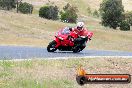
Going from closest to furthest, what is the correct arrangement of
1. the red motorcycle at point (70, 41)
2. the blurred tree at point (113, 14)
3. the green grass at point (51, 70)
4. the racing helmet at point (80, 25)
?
the green grass at point (51, 70)
the racing helmet at point (80, 25)
the red motorcycle at point (70, 41)
the blurred tree at point (113, 14)

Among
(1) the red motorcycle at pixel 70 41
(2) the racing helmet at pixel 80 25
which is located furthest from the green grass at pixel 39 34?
(2) the racing helmet at pixel 80 25

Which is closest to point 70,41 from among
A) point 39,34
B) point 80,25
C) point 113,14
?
point 80,25

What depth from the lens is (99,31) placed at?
72.3m

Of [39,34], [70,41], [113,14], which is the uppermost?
[70,41]

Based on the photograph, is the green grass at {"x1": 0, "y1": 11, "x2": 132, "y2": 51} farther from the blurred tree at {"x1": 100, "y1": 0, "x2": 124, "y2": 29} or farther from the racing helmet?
the racing helmet

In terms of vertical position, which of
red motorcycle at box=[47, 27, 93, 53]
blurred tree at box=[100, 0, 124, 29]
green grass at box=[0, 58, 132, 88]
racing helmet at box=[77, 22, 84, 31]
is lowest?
blurred tree at box=[100, 0, 124, 29]

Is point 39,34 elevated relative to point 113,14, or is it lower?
elevated

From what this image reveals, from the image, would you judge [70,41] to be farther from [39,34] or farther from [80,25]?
[39,34]

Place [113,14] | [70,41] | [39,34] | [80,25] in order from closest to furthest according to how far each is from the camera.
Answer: [80,25] < [70,41] < [39,34] < [113,14]

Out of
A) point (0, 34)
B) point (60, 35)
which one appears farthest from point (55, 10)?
point (60, 35)

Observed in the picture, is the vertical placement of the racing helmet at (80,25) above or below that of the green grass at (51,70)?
above

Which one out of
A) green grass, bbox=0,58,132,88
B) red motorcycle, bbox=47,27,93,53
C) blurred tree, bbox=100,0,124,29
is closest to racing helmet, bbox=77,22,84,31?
red motorcycle, bbox=47,27,93,53

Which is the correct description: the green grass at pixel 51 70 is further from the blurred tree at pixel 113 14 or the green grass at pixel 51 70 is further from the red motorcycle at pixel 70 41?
the blurred tree at pixel 113 14

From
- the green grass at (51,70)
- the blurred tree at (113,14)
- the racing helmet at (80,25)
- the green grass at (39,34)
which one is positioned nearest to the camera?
the green grass at (51,70)
